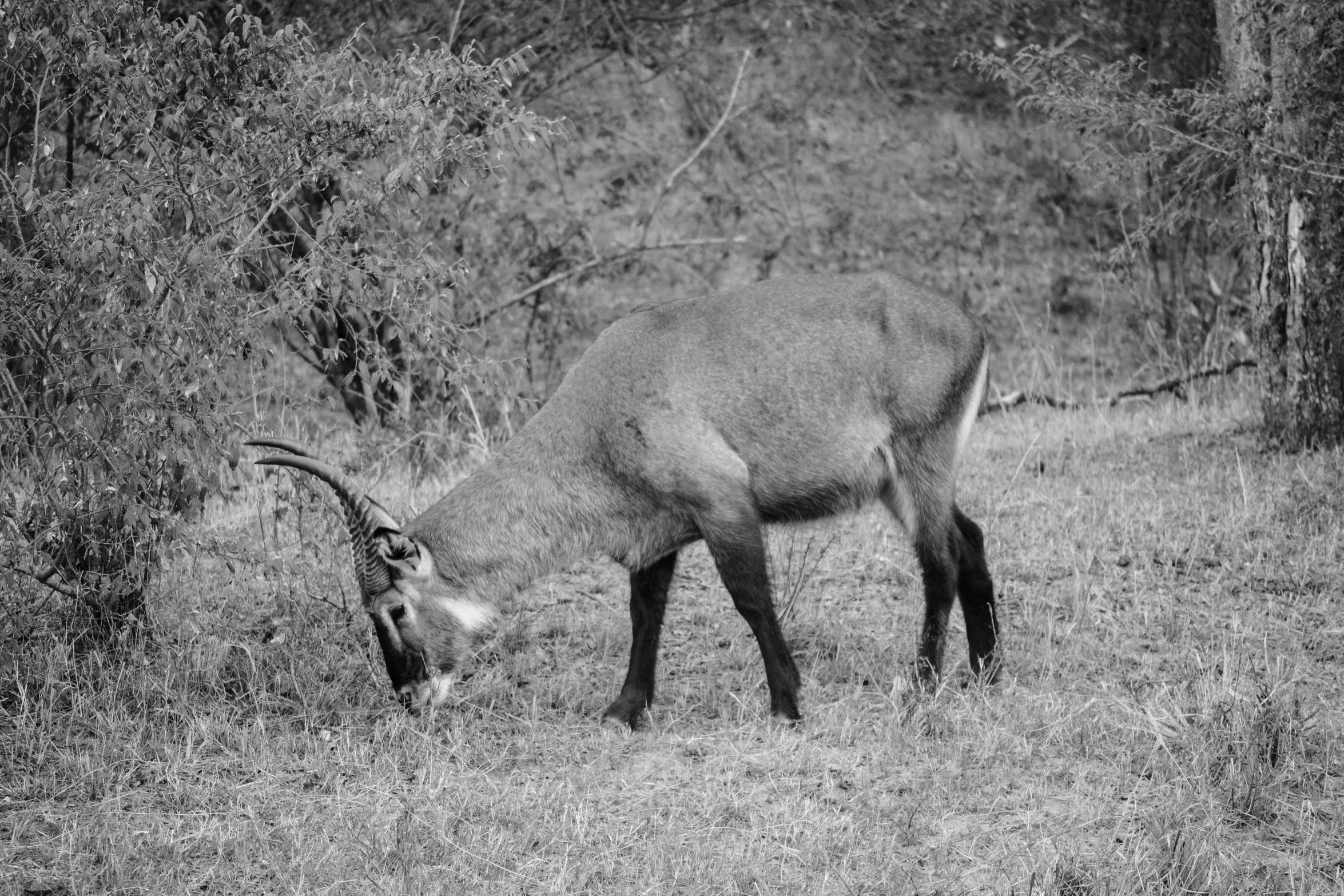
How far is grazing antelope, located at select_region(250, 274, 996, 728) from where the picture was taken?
17.2ft

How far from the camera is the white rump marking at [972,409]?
18.9ft

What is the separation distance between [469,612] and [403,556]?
1.24ft

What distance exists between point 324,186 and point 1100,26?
26.9ft

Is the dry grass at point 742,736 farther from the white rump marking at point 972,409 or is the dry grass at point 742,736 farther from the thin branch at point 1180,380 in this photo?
the thin branch at point 1180,380

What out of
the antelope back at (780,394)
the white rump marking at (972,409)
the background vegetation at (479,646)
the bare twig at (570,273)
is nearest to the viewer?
the background vegetation at (479,646)

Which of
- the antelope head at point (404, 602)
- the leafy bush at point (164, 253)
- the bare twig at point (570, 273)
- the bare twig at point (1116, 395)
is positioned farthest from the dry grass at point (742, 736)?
the bare twig at point (570, 273)

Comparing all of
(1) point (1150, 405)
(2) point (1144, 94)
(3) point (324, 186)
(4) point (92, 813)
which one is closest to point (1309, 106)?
(2) point (1144, 94)

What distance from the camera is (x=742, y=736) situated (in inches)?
200

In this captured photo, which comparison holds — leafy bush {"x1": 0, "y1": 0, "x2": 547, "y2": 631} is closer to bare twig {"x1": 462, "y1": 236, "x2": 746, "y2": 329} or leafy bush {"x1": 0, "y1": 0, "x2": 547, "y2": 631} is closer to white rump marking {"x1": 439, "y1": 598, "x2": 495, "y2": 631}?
white rump marking {"x1": 439, "y1": 598, "x2": 495, "y2": 631}

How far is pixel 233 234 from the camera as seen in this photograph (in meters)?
5.33

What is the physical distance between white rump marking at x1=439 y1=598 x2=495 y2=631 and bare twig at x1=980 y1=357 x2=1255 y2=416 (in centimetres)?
493

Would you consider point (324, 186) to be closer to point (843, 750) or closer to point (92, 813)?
point (92, 813)

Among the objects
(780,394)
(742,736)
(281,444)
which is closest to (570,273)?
(780,394)

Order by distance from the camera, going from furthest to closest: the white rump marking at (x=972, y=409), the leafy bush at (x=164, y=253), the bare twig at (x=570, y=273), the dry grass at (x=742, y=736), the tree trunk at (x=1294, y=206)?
the bare twig at (x=570, y=273) < the tree trunk at (x=1294, y=206) < the white rump marking at (x=972, y=409) < the leafy bush at (x=164, y=253) < the dry grass at (x=742, y=736)
